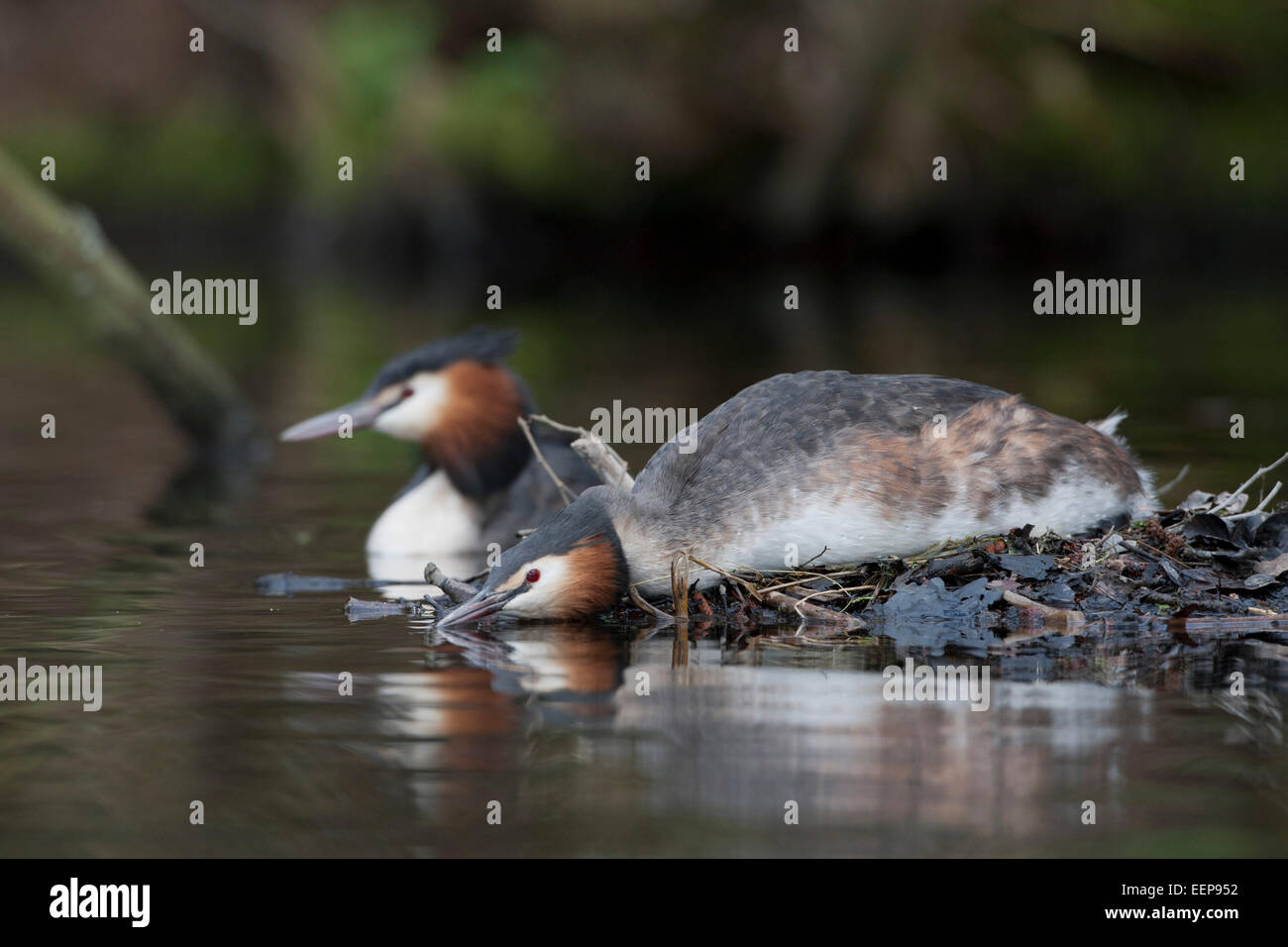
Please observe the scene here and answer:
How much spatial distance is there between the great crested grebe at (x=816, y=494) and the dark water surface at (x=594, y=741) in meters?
0.31

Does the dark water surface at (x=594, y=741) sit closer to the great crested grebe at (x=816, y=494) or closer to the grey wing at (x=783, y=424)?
the great crested grebe at (x=816, y=494)

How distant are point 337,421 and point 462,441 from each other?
698 mm

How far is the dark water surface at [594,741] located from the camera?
485cm

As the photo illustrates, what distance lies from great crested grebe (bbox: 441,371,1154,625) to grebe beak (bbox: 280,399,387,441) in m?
2.65

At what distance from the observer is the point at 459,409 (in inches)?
411

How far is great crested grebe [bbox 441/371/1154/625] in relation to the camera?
7473 millimetres

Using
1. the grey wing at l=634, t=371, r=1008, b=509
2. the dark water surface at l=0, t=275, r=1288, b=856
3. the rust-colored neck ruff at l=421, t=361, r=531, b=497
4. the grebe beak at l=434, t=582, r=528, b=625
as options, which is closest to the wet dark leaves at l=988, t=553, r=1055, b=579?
the dark water surface at l=0, t=275, r=1288, b=856

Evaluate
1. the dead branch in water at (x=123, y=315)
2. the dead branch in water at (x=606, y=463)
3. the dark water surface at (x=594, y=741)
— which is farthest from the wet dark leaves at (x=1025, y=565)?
the dead branch in water at (x=123, y=315)

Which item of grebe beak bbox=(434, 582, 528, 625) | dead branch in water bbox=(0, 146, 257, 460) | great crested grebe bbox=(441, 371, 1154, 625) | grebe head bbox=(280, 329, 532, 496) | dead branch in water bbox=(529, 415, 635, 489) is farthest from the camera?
dead branch in water bbox=(0, 146, 257, 460)

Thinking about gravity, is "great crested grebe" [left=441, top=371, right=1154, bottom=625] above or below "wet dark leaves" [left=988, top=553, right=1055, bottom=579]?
above

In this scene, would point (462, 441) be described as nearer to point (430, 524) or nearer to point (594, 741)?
point (430, 524)

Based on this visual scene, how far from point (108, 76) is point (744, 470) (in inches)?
1471

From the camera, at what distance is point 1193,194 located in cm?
3409

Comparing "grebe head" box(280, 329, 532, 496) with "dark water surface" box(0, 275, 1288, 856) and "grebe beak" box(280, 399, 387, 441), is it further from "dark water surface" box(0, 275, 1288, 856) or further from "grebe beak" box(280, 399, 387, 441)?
"dark water surface" box(0, 275, 1288, 856)
